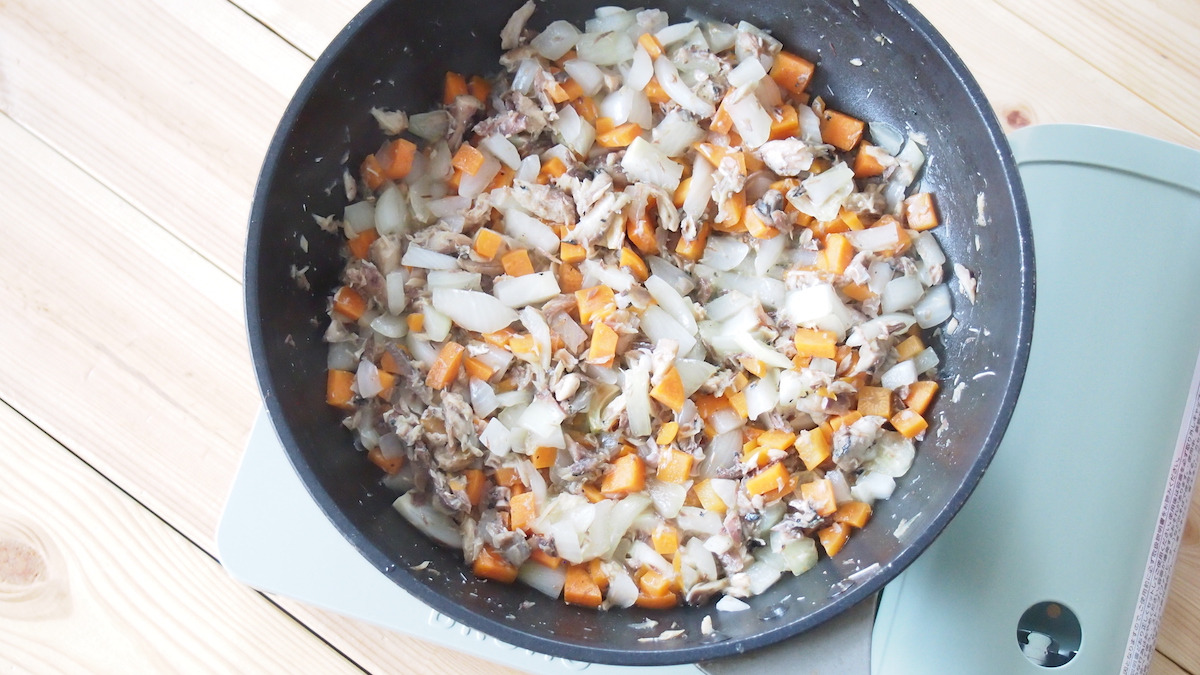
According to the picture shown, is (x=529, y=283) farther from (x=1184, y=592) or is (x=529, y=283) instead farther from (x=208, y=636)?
(x=1184, y=592)

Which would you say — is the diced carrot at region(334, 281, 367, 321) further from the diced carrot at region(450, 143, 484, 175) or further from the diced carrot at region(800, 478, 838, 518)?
the diced carrot at region(800, 478, 838, 518)

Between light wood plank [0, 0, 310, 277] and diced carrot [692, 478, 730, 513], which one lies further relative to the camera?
light wood plank [0, 0, 310, 277]

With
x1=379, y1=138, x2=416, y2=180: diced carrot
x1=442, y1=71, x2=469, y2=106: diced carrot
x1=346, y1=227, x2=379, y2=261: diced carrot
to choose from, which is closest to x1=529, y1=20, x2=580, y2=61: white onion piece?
x1=442, y1=71, x2=469, y2=106: diced carrot

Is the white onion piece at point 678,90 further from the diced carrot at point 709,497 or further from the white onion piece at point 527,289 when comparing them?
the diced carrot at point 709,497

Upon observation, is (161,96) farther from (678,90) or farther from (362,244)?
(678,90)

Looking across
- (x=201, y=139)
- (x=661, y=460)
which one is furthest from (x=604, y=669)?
(x=201, y=139)
